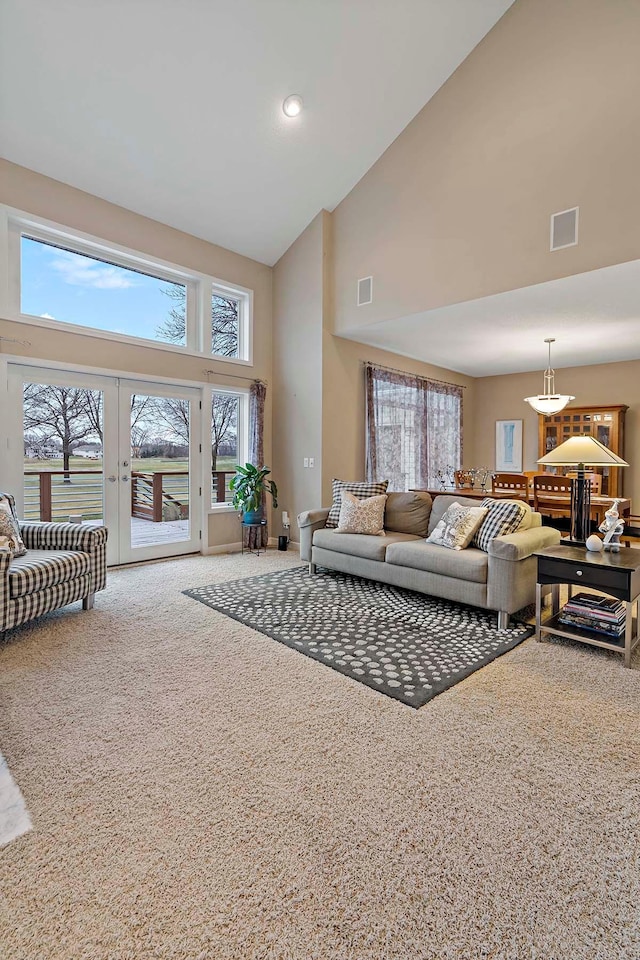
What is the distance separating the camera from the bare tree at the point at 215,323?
557 cm

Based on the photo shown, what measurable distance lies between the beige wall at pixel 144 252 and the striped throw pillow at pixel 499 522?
334cm

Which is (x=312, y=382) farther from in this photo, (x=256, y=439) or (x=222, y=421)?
(x=222, y=421)

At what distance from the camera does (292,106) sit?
446 centimetres

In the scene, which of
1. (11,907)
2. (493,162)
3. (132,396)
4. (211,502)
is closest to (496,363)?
(493,162)

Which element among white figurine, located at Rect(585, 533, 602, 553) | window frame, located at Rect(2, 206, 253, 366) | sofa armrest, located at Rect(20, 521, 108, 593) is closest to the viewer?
white figurine, located at Rect(585, 533, 602, 553)

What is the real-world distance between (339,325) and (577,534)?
3.59 meters

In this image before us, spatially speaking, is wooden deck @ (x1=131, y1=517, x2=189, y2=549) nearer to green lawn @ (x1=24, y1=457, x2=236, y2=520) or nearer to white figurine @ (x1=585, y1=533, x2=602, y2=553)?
green lawn @ (x1=24, y1=457, x2=236, y2=520)

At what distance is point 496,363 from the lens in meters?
7.39

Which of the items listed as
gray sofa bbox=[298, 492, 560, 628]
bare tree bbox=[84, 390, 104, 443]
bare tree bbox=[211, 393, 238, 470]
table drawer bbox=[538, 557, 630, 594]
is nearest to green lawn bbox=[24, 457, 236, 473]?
bare tree bbox=[211, 393, 238, 470]

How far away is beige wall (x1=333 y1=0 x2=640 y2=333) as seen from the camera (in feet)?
12.1

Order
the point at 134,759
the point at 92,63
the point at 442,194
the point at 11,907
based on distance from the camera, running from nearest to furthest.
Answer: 1. the point at 11,907
2. the point at 134,759
3. the point at 92,63
4. the point at 442,194

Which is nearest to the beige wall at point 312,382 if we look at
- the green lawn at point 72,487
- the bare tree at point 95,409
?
the green lawn at point 72,487

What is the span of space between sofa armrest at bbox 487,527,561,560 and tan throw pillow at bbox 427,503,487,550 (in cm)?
34

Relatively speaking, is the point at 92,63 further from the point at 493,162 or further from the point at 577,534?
the point at 577,534
